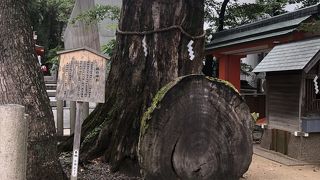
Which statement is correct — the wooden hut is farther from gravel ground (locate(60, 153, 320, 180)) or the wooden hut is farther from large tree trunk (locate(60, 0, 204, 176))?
large tree trunk (locate(60, 0, 204, 176))

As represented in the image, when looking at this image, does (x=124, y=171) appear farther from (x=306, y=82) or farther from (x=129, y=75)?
(x=306, y=82)

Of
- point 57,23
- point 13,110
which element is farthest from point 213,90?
point 57,23

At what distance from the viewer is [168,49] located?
6418mm

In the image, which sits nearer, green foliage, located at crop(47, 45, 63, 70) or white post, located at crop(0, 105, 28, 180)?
white post, located at crop(0, 105, 28, 180)

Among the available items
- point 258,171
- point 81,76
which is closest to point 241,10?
point 258,171

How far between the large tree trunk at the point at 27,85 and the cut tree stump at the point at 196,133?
100 centimetres

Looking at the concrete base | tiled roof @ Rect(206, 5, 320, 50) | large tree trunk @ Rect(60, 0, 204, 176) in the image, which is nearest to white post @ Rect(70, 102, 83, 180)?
large tree trunk @ Rect(60, 0, 204, 176)

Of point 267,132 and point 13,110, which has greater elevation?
point 13,110

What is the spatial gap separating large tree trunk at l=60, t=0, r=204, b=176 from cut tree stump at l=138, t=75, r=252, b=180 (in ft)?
4.36

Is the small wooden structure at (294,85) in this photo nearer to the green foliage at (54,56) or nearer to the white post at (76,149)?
the white post at (76,149)

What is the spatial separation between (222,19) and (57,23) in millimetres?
16382

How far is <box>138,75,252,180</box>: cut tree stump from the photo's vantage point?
15.8 feet

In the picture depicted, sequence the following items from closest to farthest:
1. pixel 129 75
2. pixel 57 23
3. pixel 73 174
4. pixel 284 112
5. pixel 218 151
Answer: pixel 73 174
pixel 218 151
pixel 129 75
pixel 284 112
pixel 57 23

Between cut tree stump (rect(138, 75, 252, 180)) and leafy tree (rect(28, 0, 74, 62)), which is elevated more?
leafy tree (rect(28, 0, 74, 62))
